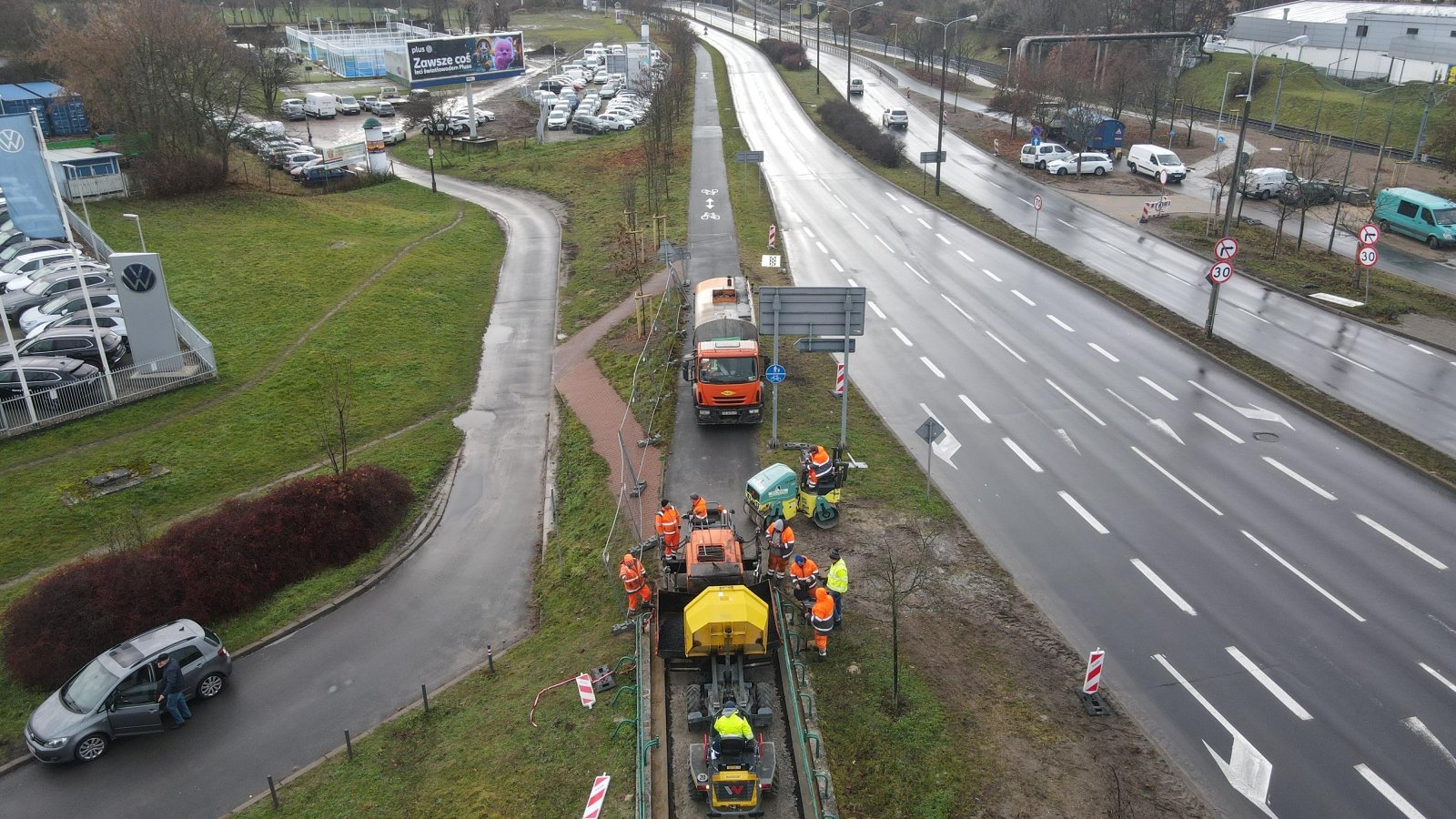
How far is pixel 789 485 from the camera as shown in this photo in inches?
Result: 834

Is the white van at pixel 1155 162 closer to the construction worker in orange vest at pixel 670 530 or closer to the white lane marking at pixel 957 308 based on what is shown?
the white lane marking at pixel 957 308

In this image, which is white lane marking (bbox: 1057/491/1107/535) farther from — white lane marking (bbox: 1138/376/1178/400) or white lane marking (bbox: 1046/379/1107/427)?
white lane marking (bbox: 1138/376/1178/400)

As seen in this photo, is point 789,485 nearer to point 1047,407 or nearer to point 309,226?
point 1047,407

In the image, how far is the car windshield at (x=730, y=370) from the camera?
26.2 meters

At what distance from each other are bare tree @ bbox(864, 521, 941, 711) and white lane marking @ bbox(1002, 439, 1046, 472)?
4.29 metres

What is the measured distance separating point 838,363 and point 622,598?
569 inches

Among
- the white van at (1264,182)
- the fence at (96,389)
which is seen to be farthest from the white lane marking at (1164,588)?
the white van at (1264,182)

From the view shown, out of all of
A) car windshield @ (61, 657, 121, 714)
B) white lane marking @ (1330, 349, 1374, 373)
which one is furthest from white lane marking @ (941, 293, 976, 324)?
car windshield @ (61, 657, 121, 714)

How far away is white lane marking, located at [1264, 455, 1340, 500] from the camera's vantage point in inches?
877

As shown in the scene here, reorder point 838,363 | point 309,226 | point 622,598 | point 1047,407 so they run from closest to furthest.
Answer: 1. point 622,598
2. point 1047,407
3. point 838,363
4. point 309,226

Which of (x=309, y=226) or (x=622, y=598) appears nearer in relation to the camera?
(x=622, y=598)

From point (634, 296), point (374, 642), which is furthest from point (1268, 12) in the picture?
point (374, 642)

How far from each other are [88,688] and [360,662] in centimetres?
474

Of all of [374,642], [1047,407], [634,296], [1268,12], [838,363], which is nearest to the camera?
[374,642]
